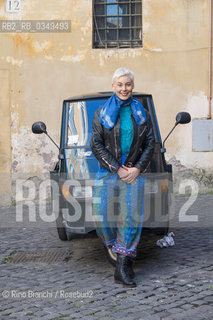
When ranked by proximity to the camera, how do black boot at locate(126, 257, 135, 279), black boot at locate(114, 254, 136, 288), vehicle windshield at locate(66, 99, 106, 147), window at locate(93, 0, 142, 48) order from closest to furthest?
black boot at locate(114, 254, 136, 288), black boot at locate(126, 257, 135, 279), vehicle windshield at locate(66, 99, 106, 147), window at locate(93, 0, 142, 48)

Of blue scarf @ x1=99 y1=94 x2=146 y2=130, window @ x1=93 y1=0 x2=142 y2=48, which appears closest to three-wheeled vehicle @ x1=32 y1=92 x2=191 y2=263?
blue scarf @ x1=99 y1=94 x2=146 y2=130

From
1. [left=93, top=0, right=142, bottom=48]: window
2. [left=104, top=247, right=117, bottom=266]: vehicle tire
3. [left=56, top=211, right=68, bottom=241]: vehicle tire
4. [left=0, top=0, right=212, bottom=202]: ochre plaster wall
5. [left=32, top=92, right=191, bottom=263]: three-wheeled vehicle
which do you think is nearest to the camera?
[left=104, top=247, right=117, bottom=266]: vehicle tire

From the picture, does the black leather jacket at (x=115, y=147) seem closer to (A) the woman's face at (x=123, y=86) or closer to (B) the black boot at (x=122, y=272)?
(A) the woman's face at (x=123, y=86)

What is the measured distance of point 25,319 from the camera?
4215 millimetres

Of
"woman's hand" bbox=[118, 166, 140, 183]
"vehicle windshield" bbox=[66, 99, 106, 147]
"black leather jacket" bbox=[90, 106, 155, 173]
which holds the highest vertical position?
"vehicle windshield" bbox=[66, 99, 106, 147]

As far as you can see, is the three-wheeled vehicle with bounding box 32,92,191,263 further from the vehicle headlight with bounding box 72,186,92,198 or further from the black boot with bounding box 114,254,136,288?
the black boot with bounding box 114,254,136,288

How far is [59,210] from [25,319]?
312 cm

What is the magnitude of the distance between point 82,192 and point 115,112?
115 cm

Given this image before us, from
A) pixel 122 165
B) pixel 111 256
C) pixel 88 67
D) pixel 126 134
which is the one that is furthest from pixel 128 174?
pixel 88 67

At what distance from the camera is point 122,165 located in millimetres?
5117

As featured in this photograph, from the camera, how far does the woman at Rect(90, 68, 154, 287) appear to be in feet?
16.7

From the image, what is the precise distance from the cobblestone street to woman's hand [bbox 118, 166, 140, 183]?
1.01 metres

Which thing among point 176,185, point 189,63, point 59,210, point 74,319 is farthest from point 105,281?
point 189,63

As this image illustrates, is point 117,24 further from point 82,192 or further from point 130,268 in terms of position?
point 130,268
